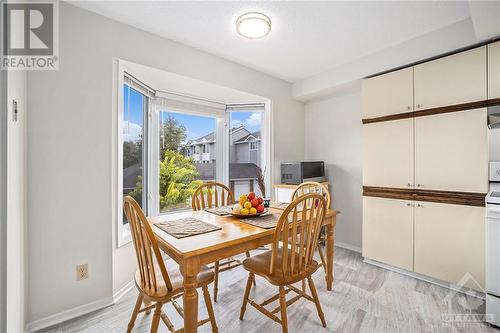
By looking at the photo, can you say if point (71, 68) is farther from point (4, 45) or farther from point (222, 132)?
point (222, 132)

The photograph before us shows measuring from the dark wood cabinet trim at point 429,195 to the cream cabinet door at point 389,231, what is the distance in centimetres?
6

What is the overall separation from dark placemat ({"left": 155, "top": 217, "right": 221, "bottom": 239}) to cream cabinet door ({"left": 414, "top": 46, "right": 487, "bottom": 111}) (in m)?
2.28

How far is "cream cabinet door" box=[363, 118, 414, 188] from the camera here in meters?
2.31

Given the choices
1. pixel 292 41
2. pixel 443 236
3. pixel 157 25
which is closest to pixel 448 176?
pixel 443 236

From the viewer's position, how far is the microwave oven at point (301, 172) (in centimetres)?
295

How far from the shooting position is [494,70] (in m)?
1.83

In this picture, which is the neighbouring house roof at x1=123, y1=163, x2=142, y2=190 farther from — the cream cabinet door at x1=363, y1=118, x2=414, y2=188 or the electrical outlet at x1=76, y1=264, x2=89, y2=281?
the cream cabinet door at x1=363, y1=118, x2=414, y2=188

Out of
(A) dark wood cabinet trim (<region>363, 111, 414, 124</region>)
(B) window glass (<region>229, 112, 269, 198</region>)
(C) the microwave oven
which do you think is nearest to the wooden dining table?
(C) the microwave oven

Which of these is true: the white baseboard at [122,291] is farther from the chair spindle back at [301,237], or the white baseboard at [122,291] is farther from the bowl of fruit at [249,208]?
the chair spindle back at [301,237]

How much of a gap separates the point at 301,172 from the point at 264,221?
139 centimetres

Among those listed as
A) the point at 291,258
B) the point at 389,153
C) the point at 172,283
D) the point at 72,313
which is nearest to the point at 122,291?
the point at 72,313

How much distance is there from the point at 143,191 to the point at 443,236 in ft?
10.0

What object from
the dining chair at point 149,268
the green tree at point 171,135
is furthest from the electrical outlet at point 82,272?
the green tree at point 171,135

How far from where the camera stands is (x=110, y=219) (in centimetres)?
187
